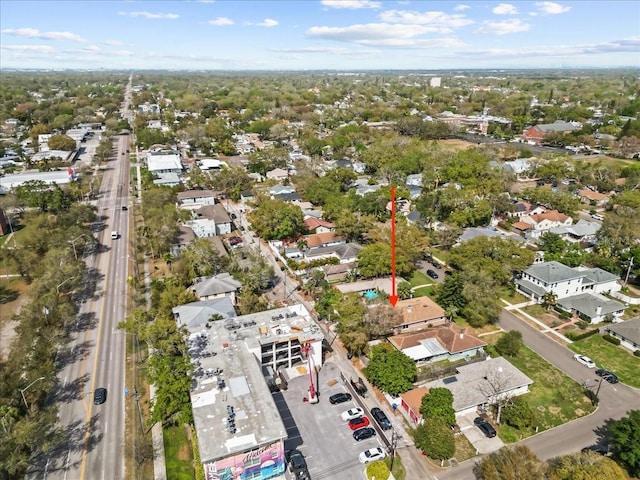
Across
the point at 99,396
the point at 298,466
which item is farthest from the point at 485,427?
the point at 99,396

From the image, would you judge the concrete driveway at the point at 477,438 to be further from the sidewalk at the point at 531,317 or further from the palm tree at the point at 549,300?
the palm tree at the point at 549,300

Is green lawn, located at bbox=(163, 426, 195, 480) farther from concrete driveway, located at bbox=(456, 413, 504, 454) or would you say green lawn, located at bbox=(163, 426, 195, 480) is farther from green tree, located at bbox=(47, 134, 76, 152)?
green tree, located at bbox=(47, 134, 76, 152)

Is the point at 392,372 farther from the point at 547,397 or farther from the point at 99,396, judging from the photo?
the point at 99,396

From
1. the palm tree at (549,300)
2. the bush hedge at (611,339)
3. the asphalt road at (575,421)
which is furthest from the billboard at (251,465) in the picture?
the bush hedge at (611,339)

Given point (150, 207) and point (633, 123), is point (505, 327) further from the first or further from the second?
point (633, 123)

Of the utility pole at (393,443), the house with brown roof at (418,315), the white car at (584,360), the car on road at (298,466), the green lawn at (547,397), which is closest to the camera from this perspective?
the car on road at (298,466)

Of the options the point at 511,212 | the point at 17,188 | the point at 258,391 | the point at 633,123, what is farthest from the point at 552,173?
the point at 17,188
